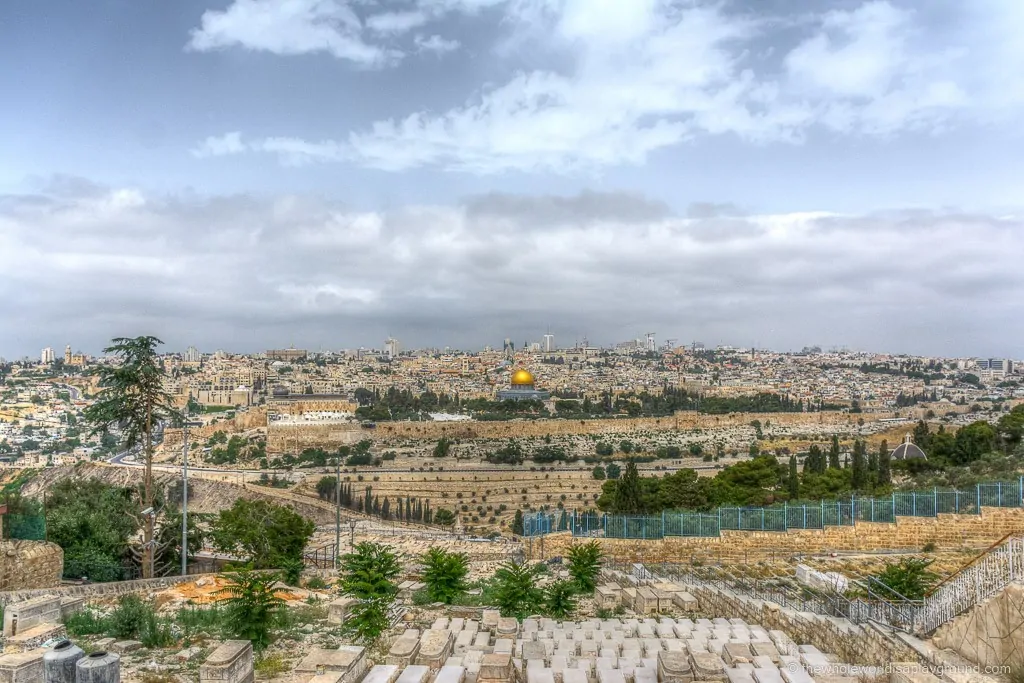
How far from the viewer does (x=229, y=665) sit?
438cm

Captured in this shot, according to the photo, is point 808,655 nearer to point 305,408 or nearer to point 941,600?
point 941,600

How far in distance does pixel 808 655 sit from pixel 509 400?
221ft

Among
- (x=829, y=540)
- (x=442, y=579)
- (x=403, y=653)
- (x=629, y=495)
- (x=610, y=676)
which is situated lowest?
(x=629, y=495)

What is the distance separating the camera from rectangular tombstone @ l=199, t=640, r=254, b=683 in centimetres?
435

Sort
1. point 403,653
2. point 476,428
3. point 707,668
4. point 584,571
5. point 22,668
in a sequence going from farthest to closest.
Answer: point 476,428, point 584,571, point 403,653, point 22,668, point 707,668

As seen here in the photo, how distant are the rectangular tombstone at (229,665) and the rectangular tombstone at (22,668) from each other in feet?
3.13

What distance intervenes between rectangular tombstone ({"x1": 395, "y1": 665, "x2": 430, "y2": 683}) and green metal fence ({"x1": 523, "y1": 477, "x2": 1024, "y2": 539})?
12278mm

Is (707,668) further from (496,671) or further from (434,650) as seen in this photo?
(434,650)

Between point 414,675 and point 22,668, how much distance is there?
240 centimetres

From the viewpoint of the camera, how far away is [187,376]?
99.4 m

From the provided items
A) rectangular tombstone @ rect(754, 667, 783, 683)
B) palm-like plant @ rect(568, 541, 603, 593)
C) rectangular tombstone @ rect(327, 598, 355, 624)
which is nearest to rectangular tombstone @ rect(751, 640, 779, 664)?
rectangular tombstone @ rect(754, 667, 783, 683)

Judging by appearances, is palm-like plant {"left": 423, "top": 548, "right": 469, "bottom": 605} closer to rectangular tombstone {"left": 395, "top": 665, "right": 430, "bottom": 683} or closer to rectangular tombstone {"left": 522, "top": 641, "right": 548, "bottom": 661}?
rectangular tombstone {"left": 522, "top": 641, "right": 548, "bottom": 661}

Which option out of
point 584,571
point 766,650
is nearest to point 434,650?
point 766,650

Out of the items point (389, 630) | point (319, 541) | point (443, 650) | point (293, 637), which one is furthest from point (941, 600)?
point (319, 541)
